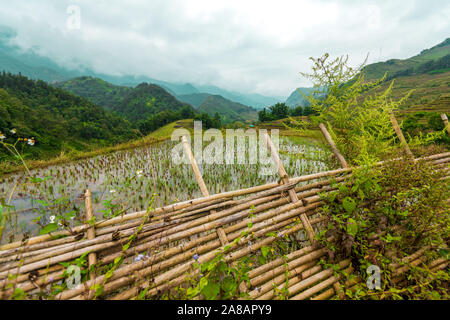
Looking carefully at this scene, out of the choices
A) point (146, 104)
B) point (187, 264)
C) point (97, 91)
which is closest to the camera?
point (187, 264)

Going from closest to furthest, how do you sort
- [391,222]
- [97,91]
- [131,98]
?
[391,222] → [131,98] → [97,91]

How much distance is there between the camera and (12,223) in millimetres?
3223

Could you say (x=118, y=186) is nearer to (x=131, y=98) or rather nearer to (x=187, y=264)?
(x=187, y=264)

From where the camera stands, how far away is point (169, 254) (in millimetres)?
1927

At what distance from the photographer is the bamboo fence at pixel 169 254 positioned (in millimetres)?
1615

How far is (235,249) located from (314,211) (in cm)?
123

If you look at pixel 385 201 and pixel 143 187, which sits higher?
pixel 385 201

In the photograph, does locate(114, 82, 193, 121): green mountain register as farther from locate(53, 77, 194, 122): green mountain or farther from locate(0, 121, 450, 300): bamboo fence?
locate(0, 121, 450, 300): bamboo fence

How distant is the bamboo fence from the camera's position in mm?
1615

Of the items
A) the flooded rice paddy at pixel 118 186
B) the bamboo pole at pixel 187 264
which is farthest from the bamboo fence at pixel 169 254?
the flooded rice paddy at pixel 118 186

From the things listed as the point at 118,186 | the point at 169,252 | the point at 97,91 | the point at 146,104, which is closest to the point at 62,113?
the point at 146,104
